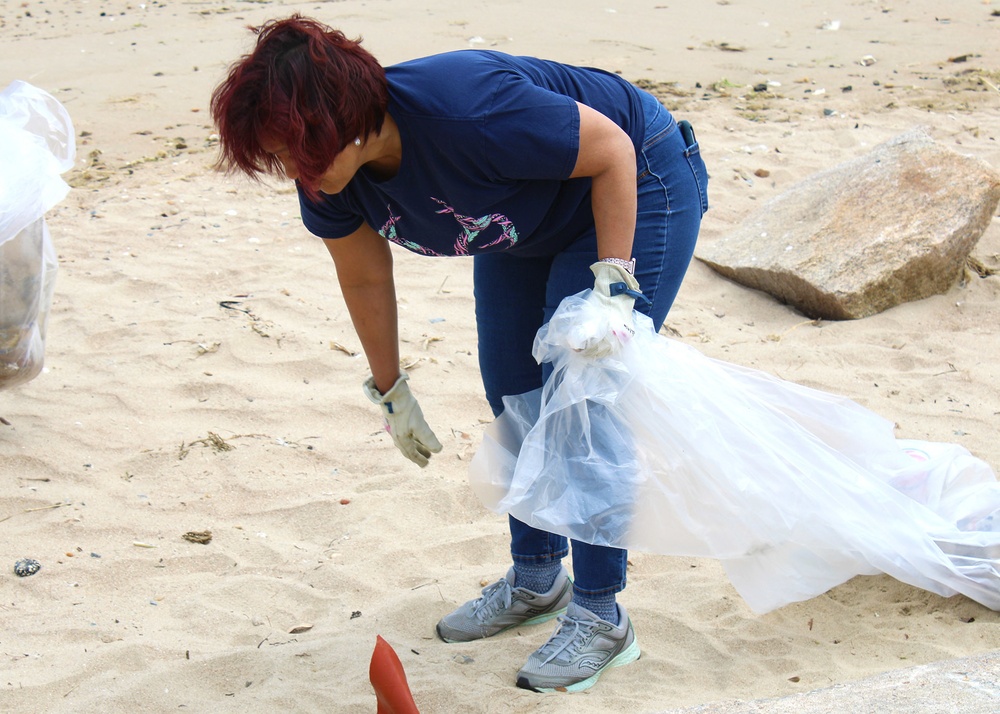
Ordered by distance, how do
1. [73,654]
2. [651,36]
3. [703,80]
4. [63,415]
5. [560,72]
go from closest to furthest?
1. [560,72]
2. [73,654]
3. [63,415]
4. [703,80]
5. [651,36]

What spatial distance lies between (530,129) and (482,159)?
9cm

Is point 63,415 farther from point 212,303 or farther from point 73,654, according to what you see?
point 73,654

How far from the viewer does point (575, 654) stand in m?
2.03

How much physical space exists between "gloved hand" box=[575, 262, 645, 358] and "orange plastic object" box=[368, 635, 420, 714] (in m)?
0.62

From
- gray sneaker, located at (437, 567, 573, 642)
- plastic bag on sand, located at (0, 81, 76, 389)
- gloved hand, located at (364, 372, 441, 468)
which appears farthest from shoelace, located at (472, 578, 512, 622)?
plastic bag on sand, located at (0, 81, 76, 389)

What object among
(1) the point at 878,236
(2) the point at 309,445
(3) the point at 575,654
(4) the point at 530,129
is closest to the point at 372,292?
(4) the point at 530,129

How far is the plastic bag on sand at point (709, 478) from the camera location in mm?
1835

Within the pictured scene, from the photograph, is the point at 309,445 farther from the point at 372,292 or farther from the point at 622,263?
the point at 622,263

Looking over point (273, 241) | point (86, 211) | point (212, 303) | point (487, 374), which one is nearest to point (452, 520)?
point (487, 374)

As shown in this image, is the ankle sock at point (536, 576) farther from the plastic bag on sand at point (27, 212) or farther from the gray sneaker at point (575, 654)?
the plastic bag on sand at point (27, 212)

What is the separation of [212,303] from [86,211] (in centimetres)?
115

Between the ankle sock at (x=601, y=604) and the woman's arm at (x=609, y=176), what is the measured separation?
717 mm

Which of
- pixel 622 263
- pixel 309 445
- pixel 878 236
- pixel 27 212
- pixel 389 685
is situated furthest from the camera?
pixel 878 236

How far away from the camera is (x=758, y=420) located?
197cm
